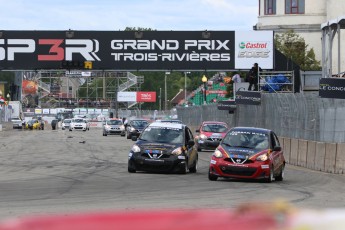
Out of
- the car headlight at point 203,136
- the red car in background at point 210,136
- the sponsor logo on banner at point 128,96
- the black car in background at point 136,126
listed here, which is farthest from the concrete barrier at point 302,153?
the sponsor logo on banner at point 128,96

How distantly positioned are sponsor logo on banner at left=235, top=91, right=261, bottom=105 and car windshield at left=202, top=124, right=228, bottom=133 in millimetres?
1433

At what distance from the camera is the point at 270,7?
7888 centimetres

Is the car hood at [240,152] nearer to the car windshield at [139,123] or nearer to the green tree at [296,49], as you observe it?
the car windshield at [139,123]

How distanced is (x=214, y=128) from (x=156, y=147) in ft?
56.8

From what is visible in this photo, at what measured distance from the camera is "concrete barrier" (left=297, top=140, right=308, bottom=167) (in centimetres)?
2955

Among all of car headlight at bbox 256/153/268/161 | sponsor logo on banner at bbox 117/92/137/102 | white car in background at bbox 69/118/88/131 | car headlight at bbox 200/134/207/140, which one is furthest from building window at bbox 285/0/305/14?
sponsor logo on banner at bbox 117/92/137/102

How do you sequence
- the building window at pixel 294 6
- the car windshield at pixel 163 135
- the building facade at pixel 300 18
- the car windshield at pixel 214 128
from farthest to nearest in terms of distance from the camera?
1. the building window at pixel 294 6
2. the building facade at pixel 300 18
3. the car windshield at pixel 214 128
4. the car windshield at pixel 163 135

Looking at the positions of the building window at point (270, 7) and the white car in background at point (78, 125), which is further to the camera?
the white car in background at point (78, 125)

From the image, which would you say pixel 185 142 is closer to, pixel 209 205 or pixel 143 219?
pixel 209 205

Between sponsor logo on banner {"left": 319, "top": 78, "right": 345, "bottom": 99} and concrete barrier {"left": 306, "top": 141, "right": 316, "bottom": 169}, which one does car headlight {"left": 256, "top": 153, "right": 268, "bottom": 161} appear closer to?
sponsor logo on banner {"left": 319, "top": 78, "right": 345, "bottom": 99}

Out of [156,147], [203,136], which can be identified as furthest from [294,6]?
[156,147]

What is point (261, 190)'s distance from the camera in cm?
1906

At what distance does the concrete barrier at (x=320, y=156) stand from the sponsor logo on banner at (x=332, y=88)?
176 cm

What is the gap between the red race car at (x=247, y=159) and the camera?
2156 cm
